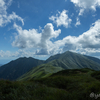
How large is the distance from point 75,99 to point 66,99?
853 millimetres

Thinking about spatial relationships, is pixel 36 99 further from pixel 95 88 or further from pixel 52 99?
pixel 95 88

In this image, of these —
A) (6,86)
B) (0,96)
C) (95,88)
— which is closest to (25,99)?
(0,96)

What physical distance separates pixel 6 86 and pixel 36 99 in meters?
4.12

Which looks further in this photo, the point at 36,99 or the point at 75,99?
the point at 75,99

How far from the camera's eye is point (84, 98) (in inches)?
304

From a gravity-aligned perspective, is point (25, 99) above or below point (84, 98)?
above

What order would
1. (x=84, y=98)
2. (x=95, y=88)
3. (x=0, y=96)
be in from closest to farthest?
(x=0, y=96) < (x=84, y=98) < (x=95, y=88)

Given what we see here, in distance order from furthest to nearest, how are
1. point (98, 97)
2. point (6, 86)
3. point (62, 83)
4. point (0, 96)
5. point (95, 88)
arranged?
point (62, 83), point (6, 86), point (95, 88), point (0, 96), point (98, 97)

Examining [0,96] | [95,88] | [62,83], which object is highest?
[0,96]

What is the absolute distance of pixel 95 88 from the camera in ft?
27.2

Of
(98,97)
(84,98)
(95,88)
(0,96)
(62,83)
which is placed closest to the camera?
(98,97)

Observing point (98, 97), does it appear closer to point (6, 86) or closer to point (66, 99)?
point (66, 99)

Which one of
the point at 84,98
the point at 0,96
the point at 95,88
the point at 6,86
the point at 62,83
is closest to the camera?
the point at 0,96

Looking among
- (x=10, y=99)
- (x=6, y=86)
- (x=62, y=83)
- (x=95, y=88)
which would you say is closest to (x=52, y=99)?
(x=10, y=99)
